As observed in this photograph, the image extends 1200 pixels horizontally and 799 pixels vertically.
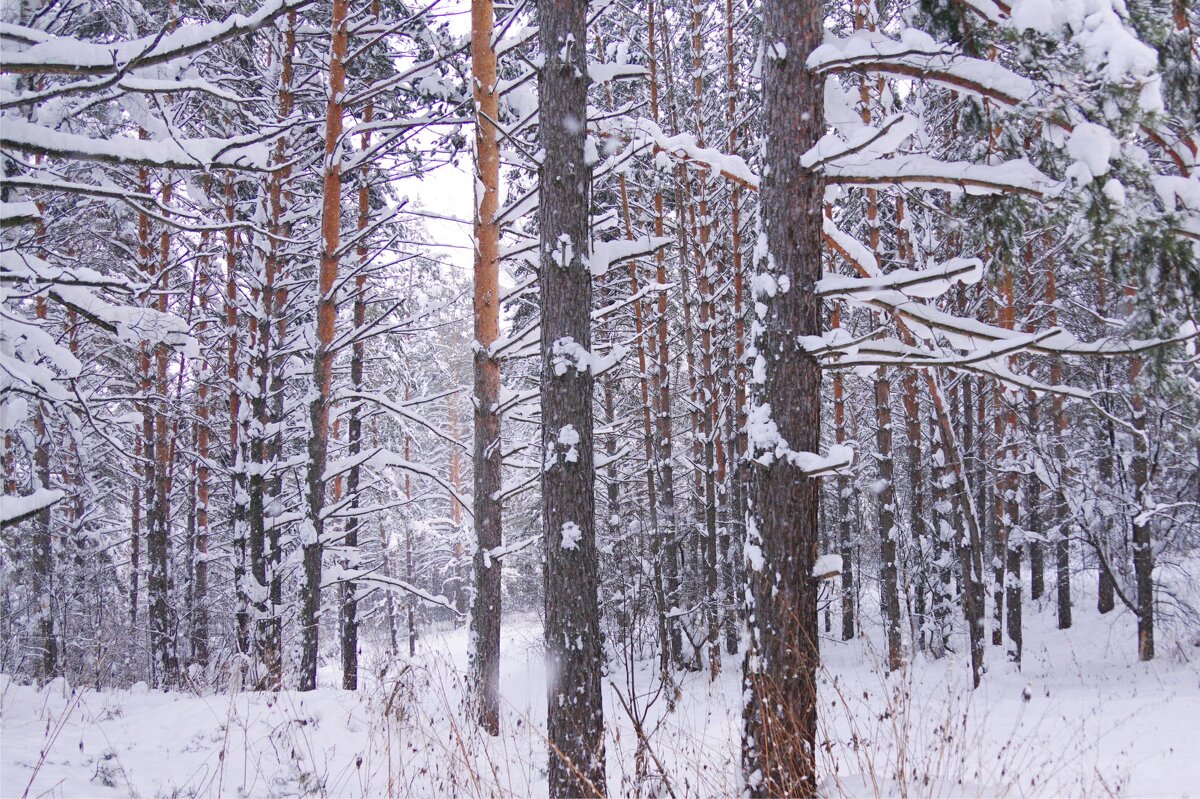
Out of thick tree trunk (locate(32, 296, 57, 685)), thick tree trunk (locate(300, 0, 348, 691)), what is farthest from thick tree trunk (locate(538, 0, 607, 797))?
thick tree trunk (locate(32, 296, 57, 685))

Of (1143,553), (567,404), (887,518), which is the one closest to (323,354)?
(567,404)

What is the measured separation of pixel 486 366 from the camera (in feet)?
21.6

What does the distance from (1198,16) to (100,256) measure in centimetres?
1629

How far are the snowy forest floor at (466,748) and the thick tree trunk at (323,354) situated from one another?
4.08 ft

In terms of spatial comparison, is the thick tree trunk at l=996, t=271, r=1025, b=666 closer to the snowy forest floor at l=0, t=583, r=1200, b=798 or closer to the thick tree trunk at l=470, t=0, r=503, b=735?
the snowy forest floor at l=0, t=583, r=1200, b=798

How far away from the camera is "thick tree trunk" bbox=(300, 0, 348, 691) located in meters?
7.64

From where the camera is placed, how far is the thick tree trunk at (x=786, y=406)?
349cm

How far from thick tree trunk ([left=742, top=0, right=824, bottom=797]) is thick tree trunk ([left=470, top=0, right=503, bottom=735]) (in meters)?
3.35

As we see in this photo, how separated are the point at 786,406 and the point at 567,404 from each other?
1.43 metres

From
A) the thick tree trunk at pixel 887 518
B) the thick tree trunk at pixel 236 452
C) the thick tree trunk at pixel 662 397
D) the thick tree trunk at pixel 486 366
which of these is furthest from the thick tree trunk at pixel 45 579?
the thick tree trunk at pixel 887 518

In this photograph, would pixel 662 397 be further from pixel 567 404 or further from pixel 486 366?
pixel 567 404

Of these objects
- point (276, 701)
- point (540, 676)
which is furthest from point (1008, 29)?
point (540, 676)

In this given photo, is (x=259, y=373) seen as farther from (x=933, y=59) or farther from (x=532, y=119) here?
(x=933, y=59)

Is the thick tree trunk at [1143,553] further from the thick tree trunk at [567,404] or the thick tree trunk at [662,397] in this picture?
the thick tree trunk at [567,404]
